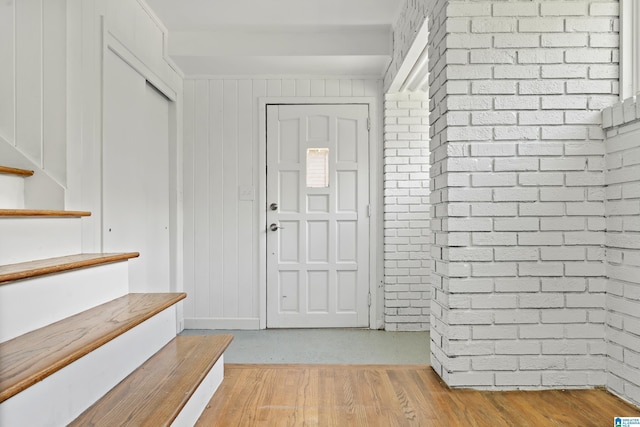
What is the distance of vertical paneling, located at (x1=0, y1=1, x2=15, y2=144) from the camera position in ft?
6.62

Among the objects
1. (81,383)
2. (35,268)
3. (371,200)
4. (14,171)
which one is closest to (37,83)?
(14,171)

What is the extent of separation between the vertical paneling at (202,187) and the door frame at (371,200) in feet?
1.48

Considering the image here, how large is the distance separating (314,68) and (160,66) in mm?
1210

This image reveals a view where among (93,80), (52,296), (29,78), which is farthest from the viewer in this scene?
(93,80)

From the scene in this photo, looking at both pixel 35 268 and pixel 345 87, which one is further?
pixel 345 87

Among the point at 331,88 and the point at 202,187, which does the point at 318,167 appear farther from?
the point at 202,187

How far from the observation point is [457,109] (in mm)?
1973

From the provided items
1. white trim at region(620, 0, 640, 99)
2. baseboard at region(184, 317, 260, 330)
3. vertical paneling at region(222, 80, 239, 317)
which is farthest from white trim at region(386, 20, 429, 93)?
baseboard at region(184, 317, 260, 330)

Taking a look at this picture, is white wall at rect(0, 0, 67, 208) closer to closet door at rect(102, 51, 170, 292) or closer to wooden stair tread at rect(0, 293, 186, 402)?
closet door at rect(102, 51, 170, 292)

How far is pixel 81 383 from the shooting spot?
1.28 metres

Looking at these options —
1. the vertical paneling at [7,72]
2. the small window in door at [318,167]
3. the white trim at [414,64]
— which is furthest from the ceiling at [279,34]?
the vertical paneling at [7,72]

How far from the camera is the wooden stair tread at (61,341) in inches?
40.4

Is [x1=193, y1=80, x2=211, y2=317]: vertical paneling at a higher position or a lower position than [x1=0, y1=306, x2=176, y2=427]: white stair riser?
higher

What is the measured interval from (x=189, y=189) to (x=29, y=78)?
1.74 m
